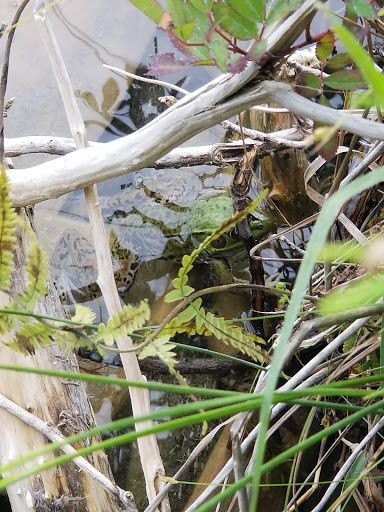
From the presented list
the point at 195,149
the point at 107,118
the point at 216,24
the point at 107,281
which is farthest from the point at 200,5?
the point at 107,118

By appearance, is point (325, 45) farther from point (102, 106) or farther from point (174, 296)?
point (102, 106)

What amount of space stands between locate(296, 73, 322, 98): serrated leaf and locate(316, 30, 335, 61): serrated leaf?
0.11 feet

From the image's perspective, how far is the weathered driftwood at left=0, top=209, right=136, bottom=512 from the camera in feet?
3.87

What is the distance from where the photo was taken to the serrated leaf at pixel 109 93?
289 cm

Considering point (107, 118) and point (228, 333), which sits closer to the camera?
point (228, 333)

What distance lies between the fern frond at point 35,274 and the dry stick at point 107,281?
15.8 inches

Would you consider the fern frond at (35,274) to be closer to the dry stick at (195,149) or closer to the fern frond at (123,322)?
the fern frond at (123,322)

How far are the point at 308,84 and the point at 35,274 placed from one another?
54 cm

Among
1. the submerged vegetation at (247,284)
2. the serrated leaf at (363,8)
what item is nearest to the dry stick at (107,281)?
the submerged vegetation at (247,284)

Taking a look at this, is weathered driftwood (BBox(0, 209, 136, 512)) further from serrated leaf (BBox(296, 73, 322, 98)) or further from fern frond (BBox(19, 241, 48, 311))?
serrated leaf (BBox(296, 73, 322, 98))

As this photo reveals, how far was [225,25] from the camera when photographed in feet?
Answer: 2.25

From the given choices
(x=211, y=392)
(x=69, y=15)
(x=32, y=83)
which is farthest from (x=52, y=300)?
(x=69, y=15)

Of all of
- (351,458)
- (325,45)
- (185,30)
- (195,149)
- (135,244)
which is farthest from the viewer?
(135,244)

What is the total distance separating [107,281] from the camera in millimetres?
1176
